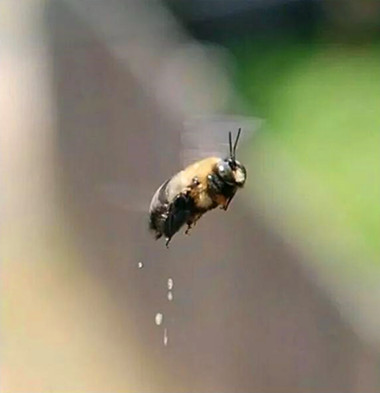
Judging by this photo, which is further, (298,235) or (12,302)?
(298,235)

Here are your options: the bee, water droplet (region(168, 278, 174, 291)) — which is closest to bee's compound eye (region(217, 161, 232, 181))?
the bee

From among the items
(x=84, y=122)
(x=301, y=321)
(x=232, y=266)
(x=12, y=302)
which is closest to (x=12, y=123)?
(x=84, y=122)

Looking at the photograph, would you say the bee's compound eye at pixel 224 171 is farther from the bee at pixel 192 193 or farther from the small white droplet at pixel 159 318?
the small white droplet at pixel 159 318

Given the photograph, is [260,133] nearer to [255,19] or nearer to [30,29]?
[255,19]

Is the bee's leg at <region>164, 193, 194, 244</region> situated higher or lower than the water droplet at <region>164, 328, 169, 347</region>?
higher

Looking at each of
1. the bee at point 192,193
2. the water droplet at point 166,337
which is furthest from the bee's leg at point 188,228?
the water droplet at point 166,337

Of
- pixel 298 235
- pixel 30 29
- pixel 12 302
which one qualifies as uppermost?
pixel 30 29

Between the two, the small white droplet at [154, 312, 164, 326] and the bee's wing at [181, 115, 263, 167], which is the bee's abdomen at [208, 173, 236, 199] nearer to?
the bee's wing at [181, 115, 263, 167]

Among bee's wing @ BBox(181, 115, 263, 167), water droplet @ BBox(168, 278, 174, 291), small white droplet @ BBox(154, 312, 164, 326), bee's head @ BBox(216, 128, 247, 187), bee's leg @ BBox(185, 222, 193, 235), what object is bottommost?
small white droplet @ BBox(154, 312, 164, 326)

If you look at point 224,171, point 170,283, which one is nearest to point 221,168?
point 224,171
